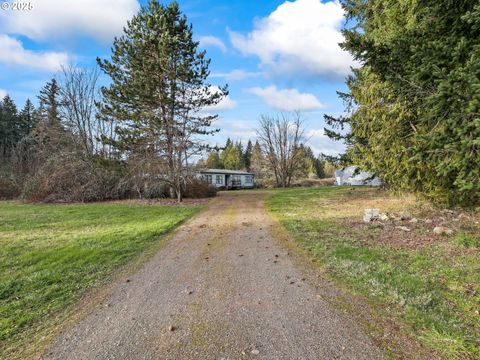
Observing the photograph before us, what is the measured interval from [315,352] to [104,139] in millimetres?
16155

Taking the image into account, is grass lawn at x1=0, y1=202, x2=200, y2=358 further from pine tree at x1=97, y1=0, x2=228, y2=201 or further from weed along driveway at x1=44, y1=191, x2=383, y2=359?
pine tree at x1=97, y1=0, x2=228, y2=201

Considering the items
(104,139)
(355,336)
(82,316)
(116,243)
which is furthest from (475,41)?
(104,139)

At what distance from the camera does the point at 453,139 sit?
4.15 meters

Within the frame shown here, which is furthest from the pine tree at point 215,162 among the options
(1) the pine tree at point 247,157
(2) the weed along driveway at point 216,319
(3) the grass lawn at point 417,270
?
(2) the weed along driveway at point 216,319

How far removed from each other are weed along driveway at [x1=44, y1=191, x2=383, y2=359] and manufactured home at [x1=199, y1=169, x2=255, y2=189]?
29238 millimetres

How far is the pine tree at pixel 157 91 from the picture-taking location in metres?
14.5

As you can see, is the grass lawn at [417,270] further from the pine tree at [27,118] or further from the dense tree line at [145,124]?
the pine tree at [27,118]

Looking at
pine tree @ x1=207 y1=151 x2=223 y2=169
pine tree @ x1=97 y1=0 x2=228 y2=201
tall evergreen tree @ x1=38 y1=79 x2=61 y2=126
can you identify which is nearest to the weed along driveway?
pine tree @ x1=97 y1=0 x2=228 y2=201

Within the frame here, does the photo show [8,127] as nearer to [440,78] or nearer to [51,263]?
[51,263]

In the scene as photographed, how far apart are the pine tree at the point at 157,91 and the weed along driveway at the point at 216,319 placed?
11.5 m

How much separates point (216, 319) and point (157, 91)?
14495 mm

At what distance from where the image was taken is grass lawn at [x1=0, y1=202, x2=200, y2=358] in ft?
9.86

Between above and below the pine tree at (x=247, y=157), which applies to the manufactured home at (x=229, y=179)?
below

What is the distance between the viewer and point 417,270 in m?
4.14
